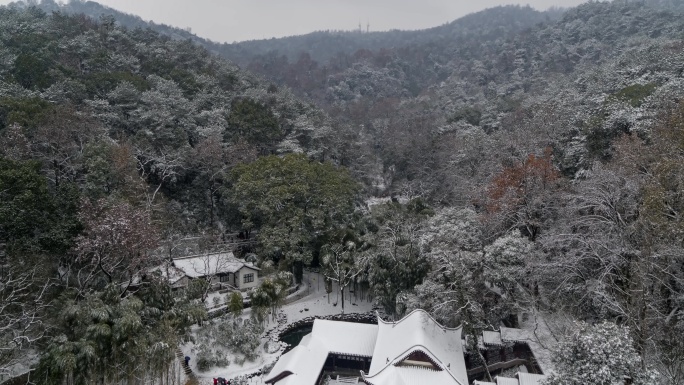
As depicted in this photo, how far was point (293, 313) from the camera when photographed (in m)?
25.1

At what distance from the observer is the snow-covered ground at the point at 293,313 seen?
62.4ft

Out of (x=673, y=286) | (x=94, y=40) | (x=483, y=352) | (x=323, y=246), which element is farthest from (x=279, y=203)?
(x=94, y=40)

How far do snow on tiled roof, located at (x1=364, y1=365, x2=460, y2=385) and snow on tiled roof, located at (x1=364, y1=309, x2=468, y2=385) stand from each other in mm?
125

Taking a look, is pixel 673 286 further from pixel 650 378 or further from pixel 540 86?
pixel 540 86

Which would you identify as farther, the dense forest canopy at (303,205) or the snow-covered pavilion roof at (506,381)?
the snow-covered pavilion roof at (506,381)

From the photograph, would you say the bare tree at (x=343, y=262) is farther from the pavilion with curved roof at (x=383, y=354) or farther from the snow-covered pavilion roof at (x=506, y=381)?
the snow-covered pavilion roof at (x=506, y=381)

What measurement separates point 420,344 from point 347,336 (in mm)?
4168

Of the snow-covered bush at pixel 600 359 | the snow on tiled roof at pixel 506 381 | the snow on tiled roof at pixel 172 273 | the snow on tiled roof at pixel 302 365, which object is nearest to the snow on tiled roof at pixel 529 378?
the snow on tiled roof at pixel 506 381

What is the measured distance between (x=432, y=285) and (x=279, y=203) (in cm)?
1119

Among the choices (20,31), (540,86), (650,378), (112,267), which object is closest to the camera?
(650,378)

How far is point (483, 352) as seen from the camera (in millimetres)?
18438

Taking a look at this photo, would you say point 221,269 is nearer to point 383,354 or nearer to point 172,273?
point 172,273

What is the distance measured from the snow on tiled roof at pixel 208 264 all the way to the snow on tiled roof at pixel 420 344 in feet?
34.7

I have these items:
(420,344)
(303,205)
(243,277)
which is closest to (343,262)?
(303,205)
